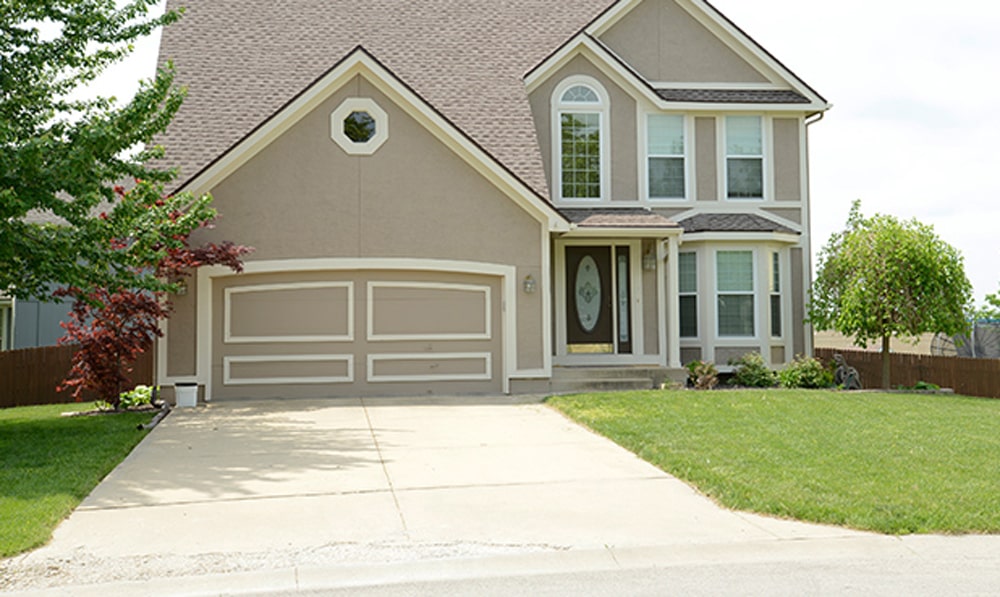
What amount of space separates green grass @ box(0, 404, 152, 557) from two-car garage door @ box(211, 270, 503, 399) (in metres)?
2.12

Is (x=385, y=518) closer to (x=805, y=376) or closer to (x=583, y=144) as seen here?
(x=805, y=376)

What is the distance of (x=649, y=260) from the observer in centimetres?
1747

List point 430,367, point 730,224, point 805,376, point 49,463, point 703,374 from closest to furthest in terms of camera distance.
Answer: point 49,463, point 430,367, point 703,374, point 805,376, point 730,224

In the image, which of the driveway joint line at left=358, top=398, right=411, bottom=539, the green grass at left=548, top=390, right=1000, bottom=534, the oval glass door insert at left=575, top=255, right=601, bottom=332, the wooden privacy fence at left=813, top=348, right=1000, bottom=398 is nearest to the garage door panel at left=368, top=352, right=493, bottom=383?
the driveway joint line at left=358, top=398, right=411, bottom=539

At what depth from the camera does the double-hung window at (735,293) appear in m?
17.6

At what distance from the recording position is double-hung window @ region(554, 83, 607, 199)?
59.5ft

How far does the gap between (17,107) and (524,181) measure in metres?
7.92

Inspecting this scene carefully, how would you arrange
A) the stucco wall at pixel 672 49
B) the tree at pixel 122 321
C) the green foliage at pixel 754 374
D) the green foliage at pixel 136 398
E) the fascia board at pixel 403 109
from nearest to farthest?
the tree at pixel 122 321 < the fascia board at pixel 403 109 < the green foliage at pixel 136 398 < the green foliage at pixel 754 374 < the stucco wall at pixel 672 49

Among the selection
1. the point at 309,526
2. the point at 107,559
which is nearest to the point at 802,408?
the point at 309,526

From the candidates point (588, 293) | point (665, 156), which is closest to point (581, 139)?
point (665, 156)

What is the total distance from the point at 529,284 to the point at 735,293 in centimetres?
494

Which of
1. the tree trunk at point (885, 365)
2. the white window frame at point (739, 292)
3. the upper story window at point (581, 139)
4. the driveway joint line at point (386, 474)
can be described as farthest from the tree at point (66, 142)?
the tree trunk at point (885, 365)

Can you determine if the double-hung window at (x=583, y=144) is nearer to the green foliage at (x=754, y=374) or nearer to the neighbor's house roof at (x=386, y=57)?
the neighbor's house roof at (x=386, y=57)

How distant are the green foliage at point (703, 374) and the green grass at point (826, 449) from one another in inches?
39.2
